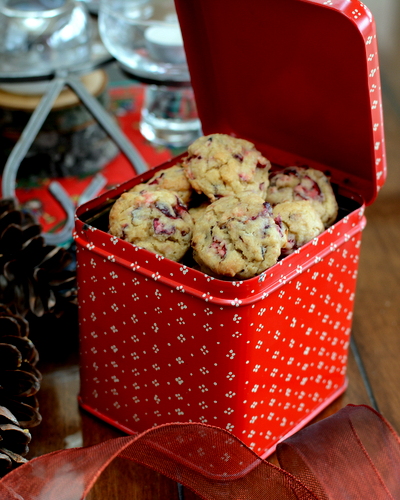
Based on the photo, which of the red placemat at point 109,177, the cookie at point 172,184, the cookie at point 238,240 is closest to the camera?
the cookie at point 238,240

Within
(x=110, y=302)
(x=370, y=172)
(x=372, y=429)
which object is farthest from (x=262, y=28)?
(x=372, y=429)

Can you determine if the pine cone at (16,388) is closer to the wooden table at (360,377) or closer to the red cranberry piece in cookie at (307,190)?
the wooden table at (360,377)

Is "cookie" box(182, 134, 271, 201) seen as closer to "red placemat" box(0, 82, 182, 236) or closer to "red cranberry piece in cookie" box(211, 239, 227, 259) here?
"red cranberry piece in cookie" box(211, 239, 227, 259)

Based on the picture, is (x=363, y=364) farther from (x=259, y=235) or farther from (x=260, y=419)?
(x=259, y=235)

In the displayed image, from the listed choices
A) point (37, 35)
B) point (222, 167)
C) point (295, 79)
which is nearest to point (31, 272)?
point (222, 167)

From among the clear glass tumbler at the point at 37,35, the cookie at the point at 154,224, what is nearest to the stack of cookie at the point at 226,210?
the cookie at the point at 154,224

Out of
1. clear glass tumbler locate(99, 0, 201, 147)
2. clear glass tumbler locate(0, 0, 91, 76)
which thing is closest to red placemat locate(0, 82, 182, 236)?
clear glass tumbler locate(99, 0, 201, 147)

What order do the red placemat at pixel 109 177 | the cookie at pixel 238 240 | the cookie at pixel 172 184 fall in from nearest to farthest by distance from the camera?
the cookie at pixel 238 240, the cookie at pixel 172 184, the red placemat at pixel 109 177
